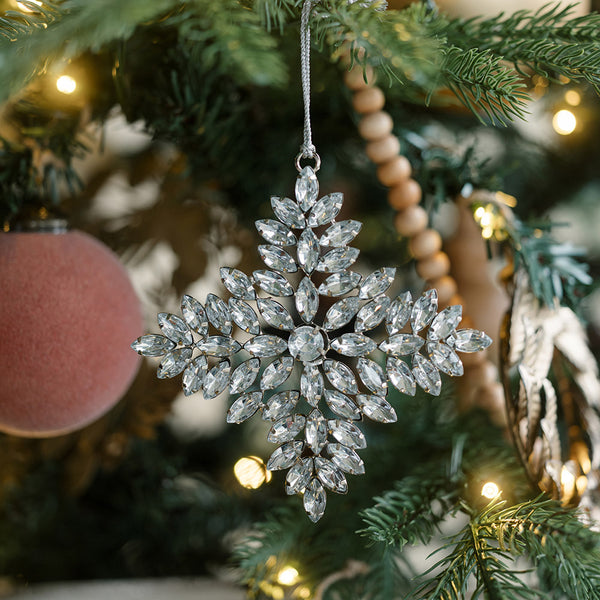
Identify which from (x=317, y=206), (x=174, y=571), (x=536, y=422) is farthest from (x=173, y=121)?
(x=174, y=571)

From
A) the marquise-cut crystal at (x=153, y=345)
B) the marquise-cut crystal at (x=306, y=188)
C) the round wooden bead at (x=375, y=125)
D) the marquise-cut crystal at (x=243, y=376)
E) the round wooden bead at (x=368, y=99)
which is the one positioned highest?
the round wooden bead at (x=368, y=99)

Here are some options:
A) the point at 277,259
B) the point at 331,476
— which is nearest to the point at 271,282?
the point at 277,259

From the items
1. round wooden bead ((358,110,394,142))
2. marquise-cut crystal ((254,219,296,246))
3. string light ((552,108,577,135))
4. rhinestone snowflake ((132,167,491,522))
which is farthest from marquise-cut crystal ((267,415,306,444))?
string light ((552,108,577,135))

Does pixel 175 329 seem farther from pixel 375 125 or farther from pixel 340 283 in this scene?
pixel 375 125

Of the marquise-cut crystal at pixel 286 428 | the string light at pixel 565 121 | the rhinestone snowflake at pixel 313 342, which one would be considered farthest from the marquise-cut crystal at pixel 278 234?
the string light at pixel 565 121

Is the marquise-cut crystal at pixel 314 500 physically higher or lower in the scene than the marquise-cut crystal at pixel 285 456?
lower

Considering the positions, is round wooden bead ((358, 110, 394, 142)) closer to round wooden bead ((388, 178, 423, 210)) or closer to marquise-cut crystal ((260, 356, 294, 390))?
round wooden bead ((388, 178, 423, 210))

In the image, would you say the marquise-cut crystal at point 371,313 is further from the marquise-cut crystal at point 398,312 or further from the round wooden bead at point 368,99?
the round wooden bead at point 368,99

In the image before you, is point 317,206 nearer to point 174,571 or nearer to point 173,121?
point 173,121
